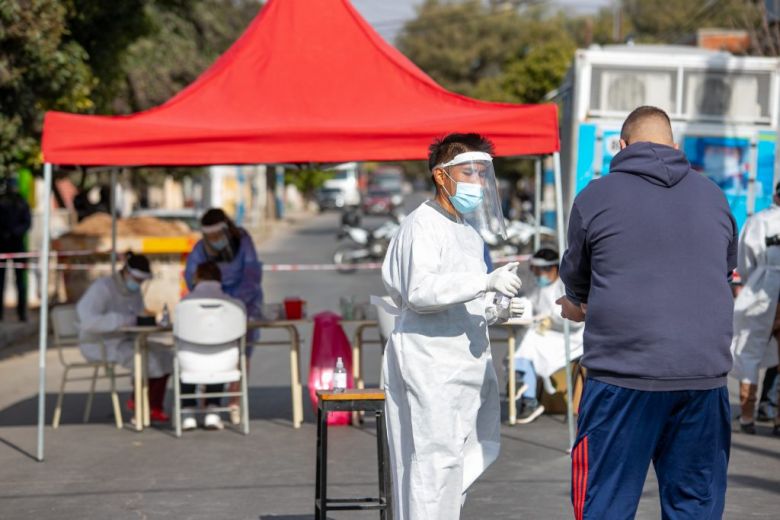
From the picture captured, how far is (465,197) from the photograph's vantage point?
5.51 meters

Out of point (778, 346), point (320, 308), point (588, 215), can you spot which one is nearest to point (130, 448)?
point (778, 346)

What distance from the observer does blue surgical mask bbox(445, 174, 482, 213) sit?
18.0ft

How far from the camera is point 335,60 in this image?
1008 centimetres

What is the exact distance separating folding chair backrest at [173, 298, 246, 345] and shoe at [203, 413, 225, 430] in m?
0.74

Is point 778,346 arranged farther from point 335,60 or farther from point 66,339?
point 66,339

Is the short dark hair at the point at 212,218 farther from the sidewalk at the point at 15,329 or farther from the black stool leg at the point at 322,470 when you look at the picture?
the sidewalk at the point at 15,329

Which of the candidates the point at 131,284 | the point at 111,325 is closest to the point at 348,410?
the point at 111,325

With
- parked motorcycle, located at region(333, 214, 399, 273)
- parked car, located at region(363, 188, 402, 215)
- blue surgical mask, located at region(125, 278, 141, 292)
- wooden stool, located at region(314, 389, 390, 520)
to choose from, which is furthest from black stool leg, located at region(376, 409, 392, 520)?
parked car, located at region(363, 188, 402, 215)

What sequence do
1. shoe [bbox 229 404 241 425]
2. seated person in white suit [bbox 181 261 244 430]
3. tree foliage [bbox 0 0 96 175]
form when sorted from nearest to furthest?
seated person in white suit [bbox 181 261 244 430] → shoe [bbox 229 404 241 425] → tree foliage [bbox 0 0 96 175]

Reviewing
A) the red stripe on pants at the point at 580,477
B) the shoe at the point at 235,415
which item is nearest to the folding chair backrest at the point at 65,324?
the shoe at the point at 235,415

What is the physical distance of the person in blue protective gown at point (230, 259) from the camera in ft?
34.9

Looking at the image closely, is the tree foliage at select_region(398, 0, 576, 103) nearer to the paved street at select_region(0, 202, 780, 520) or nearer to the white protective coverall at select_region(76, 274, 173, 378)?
the white protective coverall at select_region(76, 274, 173, 378)

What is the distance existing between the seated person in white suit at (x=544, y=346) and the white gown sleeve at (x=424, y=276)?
15.7 ft

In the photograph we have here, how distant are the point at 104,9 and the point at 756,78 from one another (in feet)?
26.6
